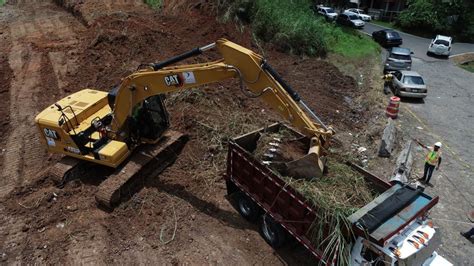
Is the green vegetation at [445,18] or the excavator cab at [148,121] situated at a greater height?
the excavator cab at [148,121]

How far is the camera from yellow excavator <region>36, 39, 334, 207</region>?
7.44 m

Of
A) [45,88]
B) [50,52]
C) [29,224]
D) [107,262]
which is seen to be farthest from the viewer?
[50,52]

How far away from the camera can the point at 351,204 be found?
7.27 metres

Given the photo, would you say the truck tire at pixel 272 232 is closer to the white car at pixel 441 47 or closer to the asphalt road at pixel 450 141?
the asphalt road at pixel 450 141

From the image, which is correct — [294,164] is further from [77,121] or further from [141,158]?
[77,121]

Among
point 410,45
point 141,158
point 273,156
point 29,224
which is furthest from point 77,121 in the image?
point 410,45

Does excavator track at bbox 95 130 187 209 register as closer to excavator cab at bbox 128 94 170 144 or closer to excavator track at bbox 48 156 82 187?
excavator cab at bbox 128 94 170 144

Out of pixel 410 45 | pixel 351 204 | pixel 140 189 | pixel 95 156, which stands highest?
pixel 351 204

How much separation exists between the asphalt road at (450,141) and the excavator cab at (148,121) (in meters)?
7.70

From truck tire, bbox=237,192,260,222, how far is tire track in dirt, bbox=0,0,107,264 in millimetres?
3189

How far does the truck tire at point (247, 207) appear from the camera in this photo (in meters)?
8.80

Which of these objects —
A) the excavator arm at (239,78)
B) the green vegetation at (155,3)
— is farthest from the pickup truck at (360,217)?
the green vegetation at (155,3)

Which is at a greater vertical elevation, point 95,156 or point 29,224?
point 95,156

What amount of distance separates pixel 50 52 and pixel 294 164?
567 inches
